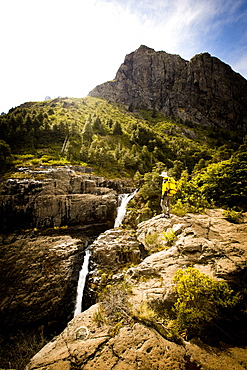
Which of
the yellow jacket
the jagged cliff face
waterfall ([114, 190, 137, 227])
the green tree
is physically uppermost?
the jagged cliff face

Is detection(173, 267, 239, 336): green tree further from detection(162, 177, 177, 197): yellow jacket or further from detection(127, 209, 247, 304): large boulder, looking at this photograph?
detection(162, 177, 177, 197): yellow jacket

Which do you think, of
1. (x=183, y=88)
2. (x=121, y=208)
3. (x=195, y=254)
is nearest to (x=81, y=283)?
(x=195, y=254)

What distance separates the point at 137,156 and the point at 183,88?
363 ft

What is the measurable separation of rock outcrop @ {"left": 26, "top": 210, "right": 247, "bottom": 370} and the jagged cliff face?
12204 cm

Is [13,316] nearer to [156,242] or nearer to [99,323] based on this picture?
[99,323]

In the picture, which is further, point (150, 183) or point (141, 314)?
point (150, 183)

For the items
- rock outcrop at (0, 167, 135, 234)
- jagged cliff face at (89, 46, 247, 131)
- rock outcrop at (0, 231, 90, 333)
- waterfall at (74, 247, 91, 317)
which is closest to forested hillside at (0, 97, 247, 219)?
rock outcrop at (0, 167, 135, 234)

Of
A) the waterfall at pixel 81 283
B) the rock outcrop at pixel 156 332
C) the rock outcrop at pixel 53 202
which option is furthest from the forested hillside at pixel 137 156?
the waterfall at pixel 81 283

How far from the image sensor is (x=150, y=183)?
62.5 ft

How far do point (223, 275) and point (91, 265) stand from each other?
35.4 feet

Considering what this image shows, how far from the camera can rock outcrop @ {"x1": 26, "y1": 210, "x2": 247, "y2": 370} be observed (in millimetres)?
3797

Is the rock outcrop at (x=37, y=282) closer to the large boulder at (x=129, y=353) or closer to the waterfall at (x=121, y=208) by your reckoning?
the waterfall at (x=121, y=208)

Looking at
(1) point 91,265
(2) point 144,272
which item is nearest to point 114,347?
(2) point 144,272

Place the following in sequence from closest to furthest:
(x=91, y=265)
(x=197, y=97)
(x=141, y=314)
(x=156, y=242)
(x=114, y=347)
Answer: (x=114, y=347) → (x=141, y=314) → (x=156, y=242) → (x=91, y=265) → (x=197, y=97)
